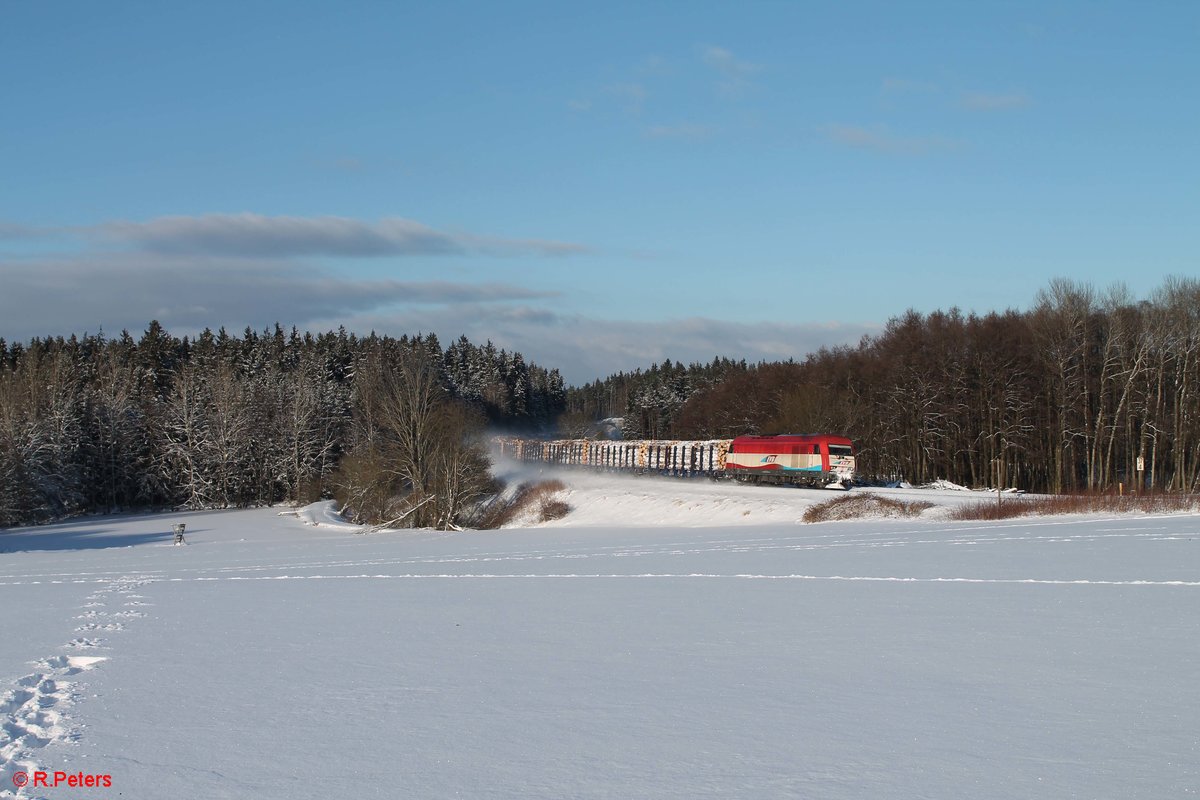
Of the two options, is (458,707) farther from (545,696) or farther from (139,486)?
(139,486)

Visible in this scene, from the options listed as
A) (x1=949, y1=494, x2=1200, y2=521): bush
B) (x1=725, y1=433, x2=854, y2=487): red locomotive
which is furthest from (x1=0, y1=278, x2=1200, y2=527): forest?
(x1=725, y1=433, x2=854, y2=487): red locomotive

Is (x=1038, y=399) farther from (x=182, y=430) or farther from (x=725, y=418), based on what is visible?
(x=182, y=430)

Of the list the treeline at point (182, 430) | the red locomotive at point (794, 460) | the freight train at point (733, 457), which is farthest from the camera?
the treeline at point (182, 430)

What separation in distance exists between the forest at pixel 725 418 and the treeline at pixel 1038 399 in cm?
16

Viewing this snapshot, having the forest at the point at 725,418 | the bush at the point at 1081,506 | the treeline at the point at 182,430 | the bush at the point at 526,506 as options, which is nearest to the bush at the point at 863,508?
the bush at the point at 1081,506

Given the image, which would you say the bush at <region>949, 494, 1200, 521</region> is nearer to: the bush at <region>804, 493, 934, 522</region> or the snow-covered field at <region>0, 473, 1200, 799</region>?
the bush at <region>804, 493, 934, 522</region>

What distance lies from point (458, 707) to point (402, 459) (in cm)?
5118

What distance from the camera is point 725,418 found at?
99.6 metres

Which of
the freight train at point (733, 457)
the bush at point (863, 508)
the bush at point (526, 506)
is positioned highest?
the freight train at point (733, 457)

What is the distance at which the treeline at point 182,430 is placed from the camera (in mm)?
72938

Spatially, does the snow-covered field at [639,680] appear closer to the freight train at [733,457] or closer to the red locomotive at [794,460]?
the red locomotive at [794,460]

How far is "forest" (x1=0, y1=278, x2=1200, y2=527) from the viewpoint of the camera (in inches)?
A: 2436

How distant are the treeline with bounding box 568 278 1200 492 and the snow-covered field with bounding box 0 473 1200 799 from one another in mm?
40994

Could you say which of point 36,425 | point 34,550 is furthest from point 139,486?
point 34,550
